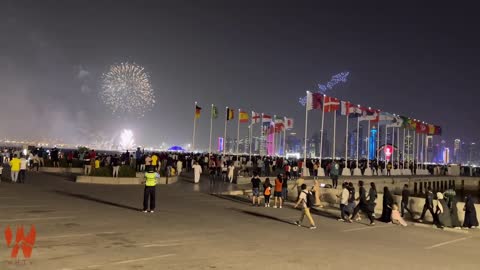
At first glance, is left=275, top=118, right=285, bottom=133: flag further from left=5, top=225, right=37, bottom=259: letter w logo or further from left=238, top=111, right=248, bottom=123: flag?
left=5, top=225, right=37, bottom=259: letter w logo

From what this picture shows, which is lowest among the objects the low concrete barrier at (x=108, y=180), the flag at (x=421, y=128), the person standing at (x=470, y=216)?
the person standing at (x=470, y=216)

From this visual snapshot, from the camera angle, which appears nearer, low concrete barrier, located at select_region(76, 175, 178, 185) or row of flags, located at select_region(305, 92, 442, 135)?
low concrete barrier, located at select_region(76, 175, 178, 185)

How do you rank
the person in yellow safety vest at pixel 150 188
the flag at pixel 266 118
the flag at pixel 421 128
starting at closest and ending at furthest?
the person in yellow safety vest at pixel 150 188 < the flag at pixel 266 118 < the flag at pixel 421 128

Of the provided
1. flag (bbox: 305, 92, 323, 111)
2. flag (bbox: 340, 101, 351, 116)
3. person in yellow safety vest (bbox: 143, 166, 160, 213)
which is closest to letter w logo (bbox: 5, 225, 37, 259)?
person in yellow safety vest (bbox: 143, 166, 160, 213)

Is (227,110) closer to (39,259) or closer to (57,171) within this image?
(57,171)

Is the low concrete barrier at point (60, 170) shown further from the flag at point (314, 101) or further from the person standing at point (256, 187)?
the flag at point (314, 101)

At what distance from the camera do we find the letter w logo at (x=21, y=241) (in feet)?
33.0

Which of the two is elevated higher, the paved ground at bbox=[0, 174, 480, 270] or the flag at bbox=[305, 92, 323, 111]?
the flag at bbox=[305, 92, 323, 111]

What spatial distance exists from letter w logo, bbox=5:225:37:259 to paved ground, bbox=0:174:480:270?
0.62ft

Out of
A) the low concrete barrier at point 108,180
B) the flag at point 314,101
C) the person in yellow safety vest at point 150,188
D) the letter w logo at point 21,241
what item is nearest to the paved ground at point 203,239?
the letter w logo at point 21,241

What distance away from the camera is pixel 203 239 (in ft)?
42.5

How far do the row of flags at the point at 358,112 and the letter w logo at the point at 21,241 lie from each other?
100 ft

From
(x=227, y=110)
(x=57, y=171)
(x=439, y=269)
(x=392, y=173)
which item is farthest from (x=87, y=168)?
(x=392, y=173)

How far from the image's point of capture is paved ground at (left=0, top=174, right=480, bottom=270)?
33.9ft
